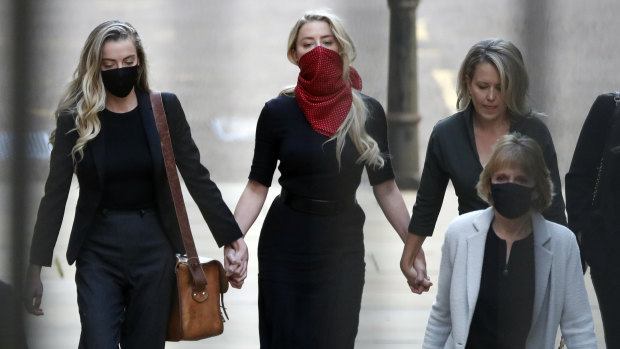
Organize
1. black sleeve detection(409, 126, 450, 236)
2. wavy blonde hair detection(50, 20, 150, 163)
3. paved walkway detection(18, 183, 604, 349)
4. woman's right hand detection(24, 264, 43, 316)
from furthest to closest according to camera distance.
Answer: black sleeve detection(409, 126, 450, 236) → wavy blonde hair detection(50, 20, 150, 163) → woman's right hand detection(24, 264, 43, 316) → paved walkway detection(18, 183, 604, 349)

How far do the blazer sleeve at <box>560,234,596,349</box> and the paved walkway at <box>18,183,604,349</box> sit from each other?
349mm

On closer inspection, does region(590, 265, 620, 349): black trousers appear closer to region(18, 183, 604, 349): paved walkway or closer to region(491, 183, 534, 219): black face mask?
region(18, 183, 604, 349): paved walkway

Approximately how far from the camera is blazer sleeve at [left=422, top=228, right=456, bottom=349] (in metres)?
2.80

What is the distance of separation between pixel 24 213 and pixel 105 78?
59 centimetres

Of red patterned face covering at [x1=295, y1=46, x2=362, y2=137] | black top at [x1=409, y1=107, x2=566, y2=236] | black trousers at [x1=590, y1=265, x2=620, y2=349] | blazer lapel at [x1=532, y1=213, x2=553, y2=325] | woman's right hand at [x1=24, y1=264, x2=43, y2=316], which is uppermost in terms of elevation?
red patterned face covering at [x1=295, y1=46, x2=362, y2=137]

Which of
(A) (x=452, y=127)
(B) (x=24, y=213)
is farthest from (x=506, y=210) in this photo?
(B) (x=24, y=213)

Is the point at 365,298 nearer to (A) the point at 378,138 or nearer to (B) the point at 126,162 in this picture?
(A) the point at 378,138

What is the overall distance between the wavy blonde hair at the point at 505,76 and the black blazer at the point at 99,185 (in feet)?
2.12

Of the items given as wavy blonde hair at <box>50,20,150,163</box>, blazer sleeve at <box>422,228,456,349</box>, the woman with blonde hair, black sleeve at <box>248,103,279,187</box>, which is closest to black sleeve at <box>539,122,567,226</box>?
the woman with blonde hair

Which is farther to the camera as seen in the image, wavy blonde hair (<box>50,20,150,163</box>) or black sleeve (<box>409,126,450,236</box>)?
black sleeve (<box>409,126,450,236</box>)

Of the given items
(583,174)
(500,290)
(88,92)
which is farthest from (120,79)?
(583,174)

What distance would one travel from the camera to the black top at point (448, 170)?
302cm

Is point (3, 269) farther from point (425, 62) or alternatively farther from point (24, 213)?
point (425, 62)

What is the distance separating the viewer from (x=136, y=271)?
10.1 ft
